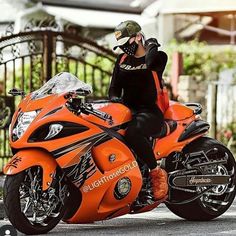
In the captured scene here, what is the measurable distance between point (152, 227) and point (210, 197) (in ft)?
2.41

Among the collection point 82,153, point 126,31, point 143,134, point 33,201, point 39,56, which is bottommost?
point 33,201

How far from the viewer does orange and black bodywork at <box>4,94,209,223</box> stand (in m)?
9.04

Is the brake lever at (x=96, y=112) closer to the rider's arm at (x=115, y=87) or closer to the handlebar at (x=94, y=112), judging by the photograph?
the handlebar at (x=94, y=112)

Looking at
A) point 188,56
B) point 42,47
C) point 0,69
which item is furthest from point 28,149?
point 188,56

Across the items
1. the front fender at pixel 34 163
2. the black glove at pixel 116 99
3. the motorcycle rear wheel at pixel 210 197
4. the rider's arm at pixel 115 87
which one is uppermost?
the rider's arm at pixel 115 87

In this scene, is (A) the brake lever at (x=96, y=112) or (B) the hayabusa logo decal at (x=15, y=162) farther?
(A) the brake lever at (x=96, y=112)

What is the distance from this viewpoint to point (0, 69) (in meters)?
18.5

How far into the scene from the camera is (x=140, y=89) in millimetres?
9672

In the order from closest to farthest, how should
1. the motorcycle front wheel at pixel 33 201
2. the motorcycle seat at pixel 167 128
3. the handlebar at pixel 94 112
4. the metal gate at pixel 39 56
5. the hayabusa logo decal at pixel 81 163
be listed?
the motorcycle front wheel at pixel 33 201 < the hayabusa logo decal at pixel 81 163 < the handlebar at pixel 94 112 < the motorcycle seat at pixel 167 128 < the metal gate at pixel 39 56

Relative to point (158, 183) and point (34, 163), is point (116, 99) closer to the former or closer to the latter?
point (158, 183)

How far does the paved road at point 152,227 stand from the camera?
9.48m

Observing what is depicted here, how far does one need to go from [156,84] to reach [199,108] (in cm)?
75

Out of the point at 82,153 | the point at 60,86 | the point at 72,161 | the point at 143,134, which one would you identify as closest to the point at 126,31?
the point at 60,86

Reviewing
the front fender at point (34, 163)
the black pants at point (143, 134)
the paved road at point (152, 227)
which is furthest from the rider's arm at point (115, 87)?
the paved road at point (152, 227)
